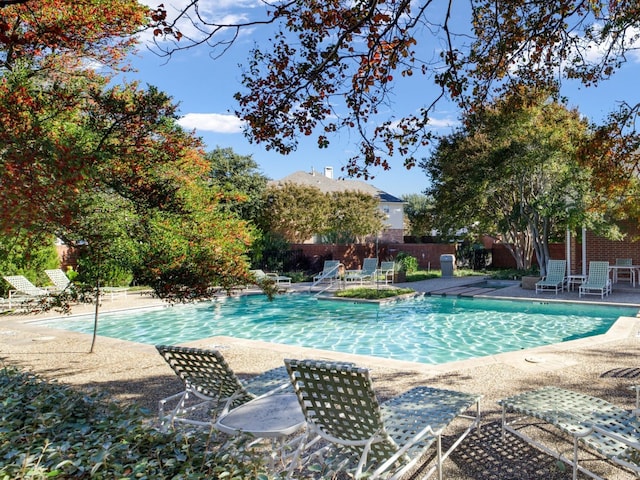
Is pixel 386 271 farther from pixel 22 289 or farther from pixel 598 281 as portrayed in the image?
pixel 22 289

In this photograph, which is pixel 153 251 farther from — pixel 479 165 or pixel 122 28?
pixel 479 165

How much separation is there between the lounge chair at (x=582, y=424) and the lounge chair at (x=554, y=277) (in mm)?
12644

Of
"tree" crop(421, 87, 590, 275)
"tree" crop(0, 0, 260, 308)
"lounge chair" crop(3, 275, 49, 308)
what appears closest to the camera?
"tree" crop(0, 0, 260, 308)

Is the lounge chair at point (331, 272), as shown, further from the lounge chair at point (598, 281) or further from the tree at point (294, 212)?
the lounge chair at point (598, 281)

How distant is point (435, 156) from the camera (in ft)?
75.2

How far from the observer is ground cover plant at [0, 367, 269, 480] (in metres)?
2.15

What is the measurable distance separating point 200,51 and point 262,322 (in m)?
9.38

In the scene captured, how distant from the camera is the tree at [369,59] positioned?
206 inches

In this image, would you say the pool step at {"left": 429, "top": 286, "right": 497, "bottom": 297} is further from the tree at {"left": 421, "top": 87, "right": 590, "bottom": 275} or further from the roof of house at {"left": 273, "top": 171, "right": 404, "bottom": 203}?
the roof of house at {"left": 273, "top": 171, "right": 404, "bottom": 203}

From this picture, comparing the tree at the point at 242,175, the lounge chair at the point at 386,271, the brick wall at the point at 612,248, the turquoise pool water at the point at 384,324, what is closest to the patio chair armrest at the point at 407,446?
the turquoise pool water at the point at 384,324

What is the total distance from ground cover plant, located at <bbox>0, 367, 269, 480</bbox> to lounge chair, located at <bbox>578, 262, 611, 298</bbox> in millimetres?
14871

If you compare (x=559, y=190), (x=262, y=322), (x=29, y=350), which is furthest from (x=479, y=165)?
(x=29, y=350)

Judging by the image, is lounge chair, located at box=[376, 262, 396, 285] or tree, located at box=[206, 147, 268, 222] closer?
lounge chair, located at box=[376, 262, 396, 285]

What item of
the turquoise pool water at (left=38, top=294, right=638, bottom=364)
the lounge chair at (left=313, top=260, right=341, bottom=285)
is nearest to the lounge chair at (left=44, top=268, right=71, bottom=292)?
the turquoise pool water at (left=38, top=294, right=638, bottom=364)
